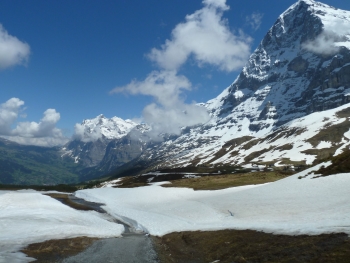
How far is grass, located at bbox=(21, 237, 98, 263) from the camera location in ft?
84.9

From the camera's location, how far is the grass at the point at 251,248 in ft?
61.8

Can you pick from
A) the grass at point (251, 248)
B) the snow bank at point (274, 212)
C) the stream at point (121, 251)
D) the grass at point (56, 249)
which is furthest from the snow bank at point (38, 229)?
the grass at point (251, 248)

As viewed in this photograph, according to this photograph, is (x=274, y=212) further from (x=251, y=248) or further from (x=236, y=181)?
(x=236, y=181)

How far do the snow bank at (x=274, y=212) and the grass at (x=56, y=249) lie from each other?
1008 cm

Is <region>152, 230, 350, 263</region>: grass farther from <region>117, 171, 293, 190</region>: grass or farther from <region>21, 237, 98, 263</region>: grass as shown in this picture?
<region>117, 171, 293, 190</region>: grass

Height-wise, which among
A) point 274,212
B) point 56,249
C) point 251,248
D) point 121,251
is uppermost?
point 274,212

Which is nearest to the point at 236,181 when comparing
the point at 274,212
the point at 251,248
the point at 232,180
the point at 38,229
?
the point at 232,180

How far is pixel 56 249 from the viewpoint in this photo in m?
28.9

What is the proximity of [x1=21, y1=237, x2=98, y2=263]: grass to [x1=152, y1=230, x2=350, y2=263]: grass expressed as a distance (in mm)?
8493

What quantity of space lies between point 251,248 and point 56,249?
64.8ft

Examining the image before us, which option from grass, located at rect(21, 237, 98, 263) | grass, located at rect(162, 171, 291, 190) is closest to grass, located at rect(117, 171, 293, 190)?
grass, located at rect(162, 171, 291, 190)

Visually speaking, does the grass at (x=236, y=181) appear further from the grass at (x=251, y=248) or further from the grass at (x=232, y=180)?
the grass at (x=251, y=248)

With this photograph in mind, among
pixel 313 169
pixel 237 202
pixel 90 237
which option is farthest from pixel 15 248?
pixel 313 169

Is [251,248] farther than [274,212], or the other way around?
[274,212]
